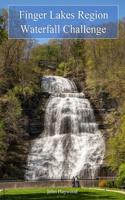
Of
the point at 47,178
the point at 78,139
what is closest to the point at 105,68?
the point at 78,139

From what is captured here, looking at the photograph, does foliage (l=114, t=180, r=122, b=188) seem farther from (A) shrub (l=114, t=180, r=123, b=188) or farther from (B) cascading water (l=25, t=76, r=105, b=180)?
(B) cascading water (l=25, t=76, r=105, b=180)

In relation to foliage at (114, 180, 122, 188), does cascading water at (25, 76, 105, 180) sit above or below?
above

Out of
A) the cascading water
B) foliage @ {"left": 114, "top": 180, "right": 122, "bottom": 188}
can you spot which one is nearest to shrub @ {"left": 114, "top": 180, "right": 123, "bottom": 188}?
foliage @ {"left": 114, "top": 180, "right": 122, "bottom": 188}

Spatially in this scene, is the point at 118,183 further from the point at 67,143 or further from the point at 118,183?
the point at 67,143

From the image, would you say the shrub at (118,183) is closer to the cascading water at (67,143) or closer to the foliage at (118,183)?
the foliage at (118,183)

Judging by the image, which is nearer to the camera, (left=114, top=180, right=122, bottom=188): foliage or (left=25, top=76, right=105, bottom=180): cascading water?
(left=114, top=180, right=122, bottom=188): foliage

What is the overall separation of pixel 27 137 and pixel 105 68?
21820 millimetres

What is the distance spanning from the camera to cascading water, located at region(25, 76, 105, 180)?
3547 centimetres

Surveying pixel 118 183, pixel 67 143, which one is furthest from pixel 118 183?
pixel 67 143

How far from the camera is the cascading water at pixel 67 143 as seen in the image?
35.5 m

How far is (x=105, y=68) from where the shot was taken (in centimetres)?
5531

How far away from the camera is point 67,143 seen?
128 feet

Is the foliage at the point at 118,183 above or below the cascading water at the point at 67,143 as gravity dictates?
below

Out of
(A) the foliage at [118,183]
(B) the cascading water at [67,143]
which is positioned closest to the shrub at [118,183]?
(A) the foliage at [118,183]
